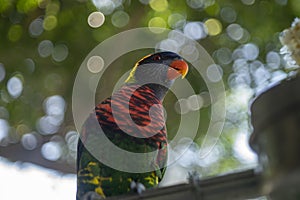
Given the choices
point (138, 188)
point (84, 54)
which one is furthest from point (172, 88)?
point (138, 188)

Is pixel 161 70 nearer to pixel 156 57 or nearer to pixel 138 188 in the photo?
pixel 156 57

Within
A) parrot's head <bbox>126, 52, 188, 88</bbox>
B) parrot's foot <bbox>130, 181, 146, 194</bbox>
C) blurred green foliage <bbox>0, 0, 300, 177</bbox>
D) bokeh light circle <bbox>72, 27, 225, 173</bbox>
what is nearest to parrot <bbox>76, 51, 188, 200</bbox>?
parrot's foot <bbox>130, 181, 146, 194</bbox>

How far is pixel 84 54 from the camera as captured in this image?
12.8 ft

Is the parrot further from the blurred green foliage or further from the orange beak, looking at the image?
the blurred green foliage

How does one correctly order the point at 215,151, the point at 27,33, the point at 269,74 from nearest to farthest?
the point at 27,33 → the point at 269,74 → the point at 215,151

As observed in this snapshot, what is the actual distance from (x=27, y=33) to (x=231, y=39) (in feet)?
5.02

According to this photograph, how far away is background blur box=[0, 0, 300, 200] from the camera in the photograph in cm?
376

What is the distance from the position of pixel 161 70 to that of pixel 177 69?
87mm

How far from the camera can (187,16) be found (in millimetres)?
3902

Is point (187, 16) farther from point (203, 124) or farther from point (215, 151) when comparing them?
point (215, 151)

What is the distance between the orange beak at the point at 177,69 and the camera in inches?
110

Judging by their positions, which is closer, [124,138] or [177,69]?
[124,138]

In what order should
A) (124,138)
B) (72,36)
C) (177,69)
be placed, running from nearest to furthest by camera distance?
(124,138)
(177,69)
(72,36)

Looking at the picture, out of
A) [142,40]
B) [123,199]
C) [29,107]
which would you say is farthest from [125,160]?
[29,107]
